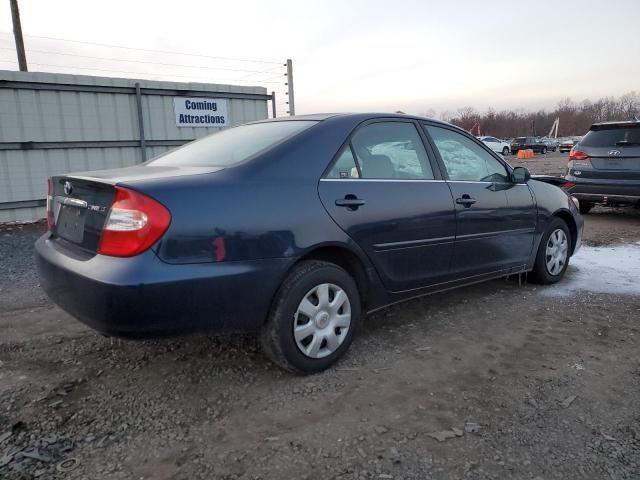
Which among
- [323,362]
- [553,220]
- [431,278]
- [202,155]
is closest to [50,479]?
[323,362]

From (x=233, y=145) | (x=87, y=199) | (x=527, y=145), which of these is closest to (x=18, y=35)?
(x=233, y=145)

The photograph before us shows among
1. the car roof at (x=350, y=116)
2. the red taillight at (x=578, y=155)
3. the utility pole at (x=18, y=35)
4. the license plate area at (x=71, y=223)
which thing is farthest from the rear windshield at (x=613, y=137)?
the utility pole at (x=18, y=35)

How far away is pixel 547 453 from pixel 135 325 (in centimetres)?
197

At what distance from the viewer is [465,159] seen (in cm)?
396

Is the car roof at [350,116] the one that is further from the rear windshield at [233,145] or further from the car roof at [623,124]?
the car roof at [623,124]

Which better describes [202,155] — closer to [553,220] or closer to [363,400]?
[363,400]

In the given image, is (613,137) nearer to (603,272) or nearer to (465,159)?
(603,272)

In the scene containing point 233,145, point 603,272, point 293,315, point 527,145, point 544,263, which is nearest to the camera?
point 293,315

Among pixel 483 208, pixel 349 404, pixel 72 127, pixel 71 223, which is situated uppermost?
pixel 72 127

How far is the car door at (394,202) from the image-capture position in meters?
3.02

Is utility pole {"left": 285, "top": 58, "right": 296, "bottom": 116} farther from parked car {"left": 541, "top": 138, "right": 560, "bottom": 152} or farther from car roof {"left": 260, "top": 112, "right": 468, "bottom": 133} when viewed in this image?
parked car {"left": 541, "top": 138, "right": 560, "bottom": 152}

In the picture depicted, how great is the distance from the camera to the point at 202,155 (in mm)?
3230

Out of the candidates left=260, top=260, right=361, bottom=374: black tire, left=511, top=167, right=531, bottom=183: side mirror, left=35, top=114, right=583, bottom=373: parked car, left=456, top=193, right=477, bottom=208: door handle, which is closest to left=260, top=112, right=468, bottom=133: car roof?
left=35, top=114, right=583, bottom=373: parked car

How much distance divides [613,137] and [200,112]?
25.0 feet
